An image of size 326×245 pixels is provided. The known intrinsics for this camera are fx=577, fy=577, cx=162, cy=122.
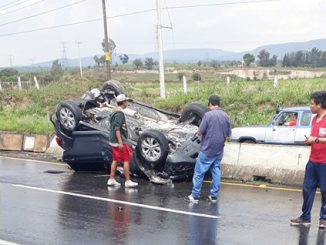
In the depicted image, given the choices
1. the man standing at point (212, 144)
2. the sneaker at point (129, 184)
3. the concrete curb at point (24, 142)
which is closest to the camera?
the man standing at point (212, 144)

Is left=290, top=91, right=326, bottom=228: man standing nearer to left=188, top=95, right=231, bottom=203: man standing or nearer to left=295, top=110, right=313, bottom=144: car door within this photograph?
left=188, top=95, right=231, bottom=203: man standing

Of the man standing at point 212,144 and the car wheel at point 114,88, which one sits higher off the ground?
the car wheel at point 114,88

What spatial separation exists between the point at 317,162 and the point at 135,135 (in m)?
5.15

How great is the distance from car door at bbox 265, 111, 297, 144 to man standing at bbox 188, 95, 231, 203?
18.7 feet

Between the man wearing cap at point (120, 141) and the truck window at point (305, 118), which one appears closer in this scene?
the man wearing cap at point (120, 141)

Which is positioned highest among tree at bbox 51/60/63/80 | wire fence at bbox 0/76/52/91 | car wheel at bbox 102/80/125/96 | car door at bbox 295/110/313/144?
car wheel at bbox 102/80/125/96

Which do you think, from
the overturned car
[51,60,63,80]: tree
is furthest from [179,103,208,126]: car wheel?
[51,60,63,80]: tree

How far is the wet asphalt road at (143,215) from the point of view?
285 inches

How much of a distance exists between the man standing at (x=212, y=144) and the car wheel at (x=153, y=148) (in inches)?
67.0

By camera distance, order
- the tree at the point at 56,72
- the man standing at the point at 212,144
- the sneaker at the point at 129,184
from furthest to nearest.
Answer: the tree at the point at 56,72, the sneaker at the point at 129,184, the man standing at the point at 212,144

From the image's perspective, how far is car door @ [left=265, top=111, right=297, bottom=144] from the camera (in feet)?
48.6

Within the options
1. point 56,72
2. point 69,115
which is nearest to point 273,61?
point 56,72

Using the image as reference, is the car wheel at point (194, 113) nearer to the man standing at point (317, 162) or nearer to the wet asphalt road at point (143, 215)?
the wet asphalt road at point (143, 215)

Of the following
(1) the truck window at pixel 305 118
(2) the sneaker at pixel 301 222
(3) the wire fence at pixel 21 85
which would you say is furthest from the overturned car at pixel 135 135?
(3) the wire fence at pixel 21 85
